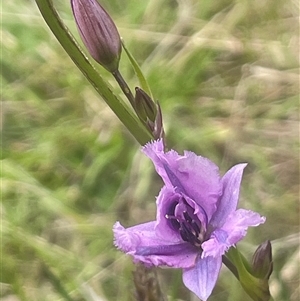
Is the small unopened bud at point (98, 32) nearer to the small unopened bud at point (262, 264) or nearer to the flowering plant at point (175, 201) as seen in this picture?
the flowering plant at point (175, 201)

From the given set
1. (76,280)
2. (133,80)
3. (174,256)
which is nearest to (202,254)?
(174,256)

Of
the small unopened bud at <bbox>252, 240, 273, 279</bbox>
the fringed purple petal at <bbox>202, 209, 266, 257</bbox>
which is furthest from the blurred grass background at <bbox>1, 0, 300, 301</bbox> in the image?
the fringed purple petal at <bbox>202, 209, 266, 257</bbox>

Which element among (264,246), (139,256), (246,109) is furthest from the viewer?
(246,109)

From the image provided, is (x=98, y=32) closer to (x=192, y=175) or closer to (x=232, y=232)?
(x=192, y=175)

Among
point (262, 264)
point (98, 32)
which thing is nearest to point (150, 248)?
point (262, 264)

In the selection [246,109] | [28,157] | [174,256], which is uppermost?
[174,256]

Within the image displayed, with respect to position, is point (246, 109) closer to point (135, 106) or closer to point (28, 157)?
point (28, 157)

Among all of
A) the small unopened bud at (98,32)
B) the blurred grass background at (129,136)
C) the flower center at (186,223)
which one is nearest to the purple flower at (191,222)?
the flower center at (186,223)
